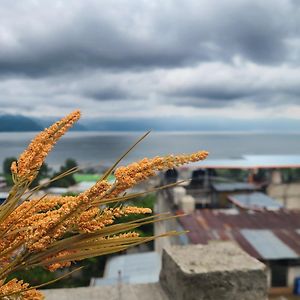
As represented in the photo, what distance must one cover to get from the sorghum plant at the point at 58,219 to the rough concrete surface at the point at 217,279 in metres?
1.32

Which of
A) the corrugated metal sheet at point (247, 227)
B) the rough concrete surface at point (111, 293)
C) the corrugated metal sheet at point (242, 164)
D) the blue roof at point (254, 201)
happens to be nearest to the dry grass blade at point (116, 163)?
the rough concrete surface at point (111, 293)

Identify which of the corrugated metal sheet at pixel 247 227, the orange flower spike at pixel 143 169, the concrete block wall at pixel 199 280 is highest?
the orange flower spike at pixel 143 169

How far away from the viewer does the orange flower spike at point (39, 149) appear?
133 centimetres

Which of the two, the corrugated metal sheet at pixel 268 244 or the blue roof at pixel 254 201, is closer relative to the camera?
the corrugated metal sheet at pixel 268 244

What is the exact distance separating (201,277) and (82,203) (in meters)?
1.74

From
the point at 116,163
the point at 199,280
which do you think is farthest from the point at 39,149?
the point at 199,280

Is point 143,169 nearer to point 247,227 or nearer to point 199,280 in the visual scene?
point 199,280

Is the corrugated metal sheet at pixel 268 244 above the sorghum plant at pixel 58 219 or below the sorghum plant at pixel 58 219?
below

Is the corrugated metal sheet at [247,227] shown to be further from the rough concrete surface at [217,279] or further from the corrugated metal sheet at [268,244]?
the rough concrete surface at [217,279]

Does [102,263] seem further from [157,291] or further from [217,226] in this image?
[157,291]

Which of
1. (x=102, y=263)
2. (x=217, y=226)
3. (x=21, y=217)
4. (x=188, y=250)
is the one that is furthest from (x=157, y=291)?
(x=102, y=263)

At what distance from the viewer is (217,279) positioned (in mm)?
2621

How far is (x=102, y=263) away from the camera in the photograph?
24.6 m

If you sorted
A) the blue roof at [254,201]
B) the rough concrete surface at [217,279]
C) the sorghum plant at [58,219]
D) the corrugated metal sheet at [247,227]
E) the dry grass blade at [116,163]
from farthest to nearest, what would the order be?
the blue roof at [254,201] → the corrugated metal sheet at [247,227] → the rough concrete surface at [217,279] → the dry grass blade at [116,163] → the sorghum plant at [58,219]
